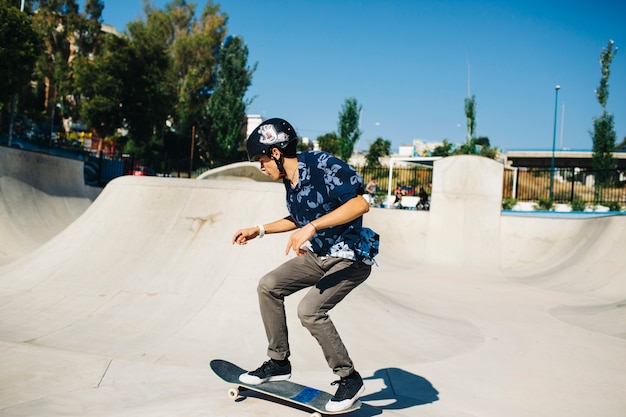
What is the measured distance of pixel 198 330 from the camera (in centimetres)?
564

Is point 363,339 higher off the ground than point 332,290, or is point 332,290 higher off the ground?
point 332,290

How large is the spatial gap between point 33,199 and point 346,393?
44.3ft

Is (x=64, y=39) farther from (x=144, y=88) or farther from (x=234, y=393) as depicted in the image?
(x=234, y=393)

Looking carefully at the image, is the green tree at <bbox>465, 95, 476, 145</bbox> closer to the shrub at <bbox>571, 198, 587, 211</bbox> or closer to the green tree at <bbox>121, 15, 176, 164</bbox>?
the shrub at <bbox>571, 198, 587, 211</bbox>

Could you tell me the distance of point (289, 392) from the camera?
343 centimetres

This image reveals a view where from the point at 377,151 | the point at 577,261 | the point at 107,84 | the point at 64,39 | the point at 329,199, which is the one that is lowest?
the point at 577,261

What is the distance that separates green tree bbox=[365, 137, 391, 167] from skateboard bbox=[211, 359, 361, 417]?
47430mm

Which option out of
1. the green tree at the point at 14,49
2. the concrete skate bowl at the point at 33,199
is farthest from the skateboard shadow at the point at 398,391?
the green tree at the point at 14,49

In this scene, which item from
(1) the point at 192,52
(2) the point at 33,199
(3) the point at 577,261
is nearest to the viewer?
(3) the point at 577,261

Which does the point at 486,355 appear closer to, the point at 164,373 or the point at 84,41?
the point at 164,373

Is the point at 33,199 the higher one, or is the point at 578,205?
the point at 578,205

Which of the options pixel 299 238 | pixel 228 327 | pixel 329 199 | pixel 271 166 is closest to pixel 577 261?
pixel 228 327

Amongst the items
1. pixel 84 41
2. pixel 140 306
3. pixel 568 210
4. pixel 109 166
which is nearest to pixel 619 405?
pixel 140 306

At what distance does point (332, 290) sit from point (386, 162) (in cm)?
5594
